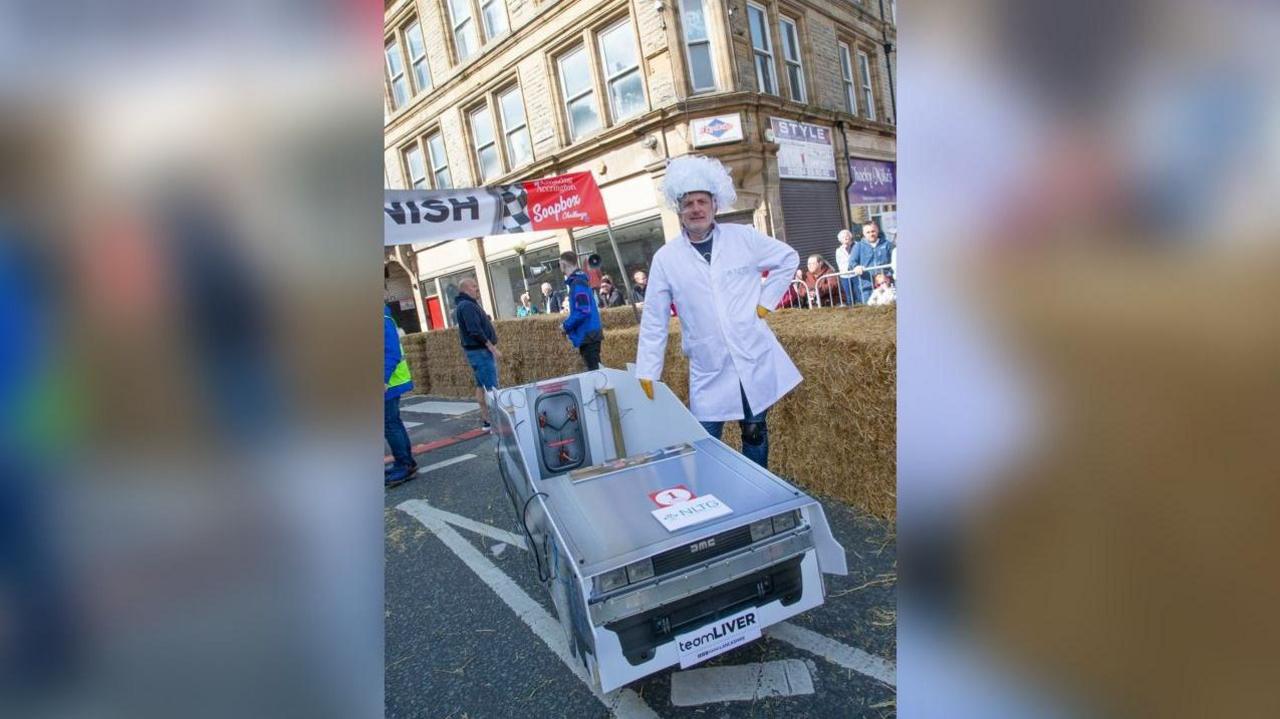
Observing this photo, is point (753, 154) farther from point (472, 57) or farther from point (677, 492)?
point (677, 492)

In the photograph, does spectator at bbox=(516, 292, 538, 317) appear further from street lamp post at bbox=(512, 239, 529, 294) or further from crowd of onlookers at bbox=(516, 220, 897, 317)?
crowd of onlookers at bbox=(516, 220, 897, 317)

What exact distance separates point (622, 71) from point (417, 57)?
8.86m

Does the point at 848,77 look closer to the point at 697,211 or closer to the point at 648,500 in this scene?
the point at 697,211

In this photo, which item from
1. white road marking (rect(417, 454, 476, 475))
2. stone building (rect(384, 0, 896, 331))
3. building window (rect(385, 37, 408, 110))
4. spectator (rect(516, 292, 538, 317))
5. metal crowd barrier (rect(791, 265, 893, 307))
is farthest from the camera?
building window (rect(385, 37, 408, 110))

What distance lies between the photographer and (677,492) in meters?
2.71

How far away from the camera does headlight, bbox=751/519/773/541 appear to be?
8.00ft

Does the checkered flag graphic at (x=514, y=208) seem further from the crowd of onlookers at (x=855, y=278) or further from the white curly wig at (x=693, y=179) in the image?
the white curly wig at (x=693, y=179)

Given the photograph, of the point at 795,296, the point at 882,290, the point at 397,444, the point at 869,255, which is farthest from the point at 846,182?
the point at 397,444

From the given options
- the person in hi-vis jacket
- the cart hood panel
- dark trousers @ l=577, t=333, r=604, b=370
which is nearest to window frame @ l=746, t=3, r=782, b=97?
dark trousers @ l=577, t=333, r=604, b=370

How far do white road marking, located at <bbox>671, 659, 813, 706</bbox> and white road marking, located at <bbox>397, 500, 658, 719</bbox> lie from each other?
0.56 ft

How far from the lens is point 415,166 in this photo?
20.8 metres
